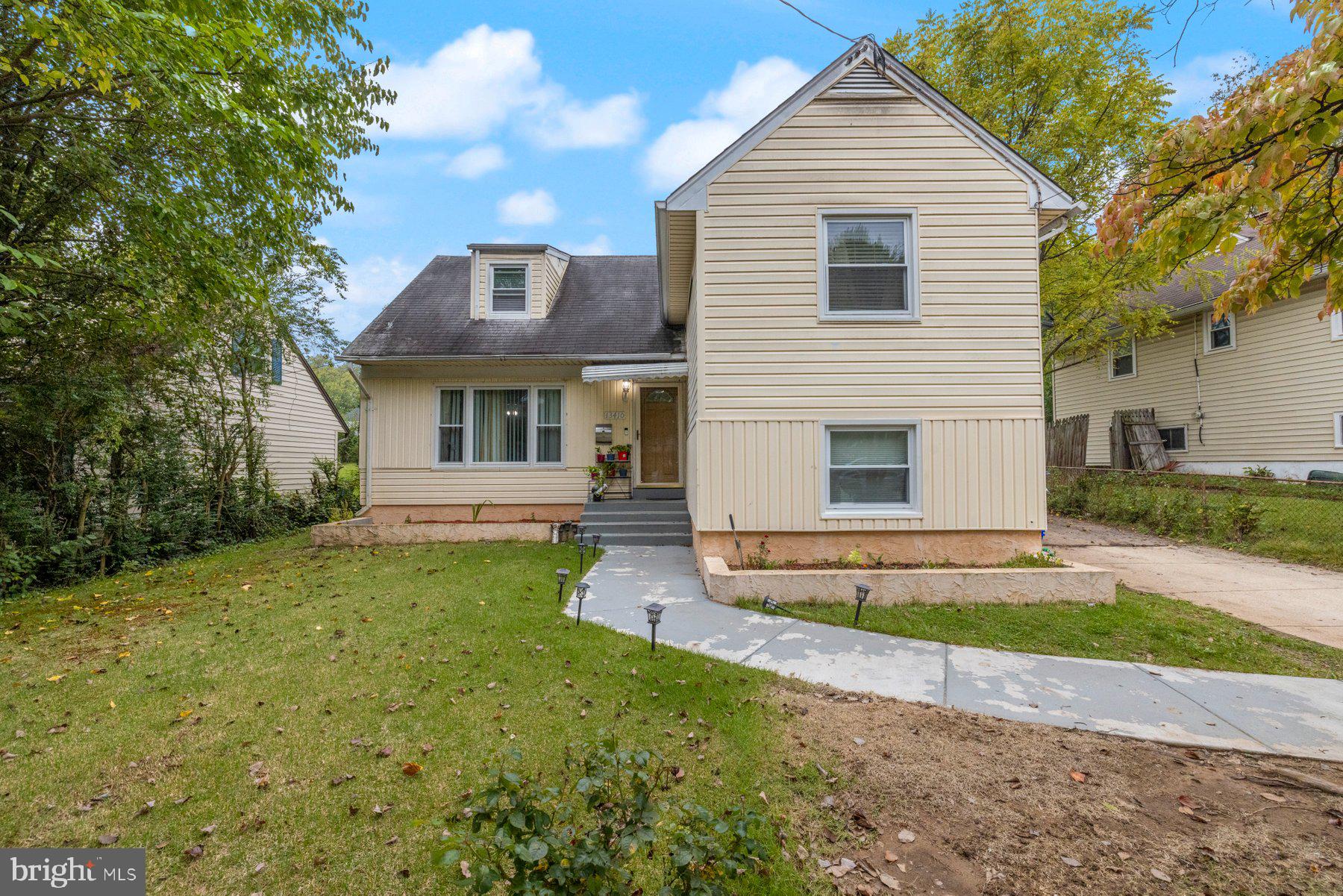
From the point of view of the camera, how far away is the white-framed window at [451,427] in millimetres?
11305

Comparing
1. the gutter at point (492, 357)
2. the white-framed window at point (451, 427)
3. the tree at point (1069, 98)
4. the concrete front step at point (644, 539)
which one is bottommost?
the concrete front step at point (644, 539)

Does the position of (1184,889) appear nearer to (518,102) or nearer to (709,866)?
(709,866)

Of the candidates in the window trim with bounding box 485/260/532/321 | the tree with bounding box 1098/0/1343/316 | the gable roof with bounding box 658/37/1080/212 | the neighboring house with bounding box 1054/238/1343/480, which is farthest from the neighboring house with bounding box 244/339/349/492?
the neighboring house with bounding box 1054/238/1343/480

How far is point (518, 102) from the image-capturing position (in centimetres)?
1686

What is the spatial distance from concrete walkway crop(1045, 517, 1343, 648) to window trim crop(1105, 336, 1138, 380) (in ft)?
32.1

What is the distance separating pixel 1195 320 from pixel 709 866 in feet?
65.9

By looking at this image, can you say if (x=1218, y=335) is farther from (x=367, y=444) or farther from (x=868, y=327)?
(x=367, y=444)

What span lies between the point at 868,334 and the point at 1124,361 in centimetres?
1600

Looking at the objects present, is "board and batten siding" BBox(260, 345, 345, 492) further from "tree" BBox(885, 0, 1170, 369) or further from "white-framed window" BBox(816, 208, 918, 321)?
"tree" BBox(885, 0, 1170, 369)

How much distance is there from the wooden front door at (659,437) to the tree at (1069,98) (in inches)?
340

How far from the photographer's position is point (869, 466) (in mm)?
6984

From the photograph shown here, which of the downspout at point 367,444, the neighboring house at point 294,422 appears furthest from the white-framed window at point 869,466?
the neighboring house at point 294,422

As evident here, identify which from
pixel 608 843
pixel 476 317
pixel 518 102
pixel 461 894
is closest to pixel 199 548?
pixel 476 317

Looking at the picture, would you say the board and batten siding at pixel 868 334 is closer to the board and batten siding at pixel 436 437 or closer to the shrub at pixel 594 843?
the board and batten siding at pixel 436 437
